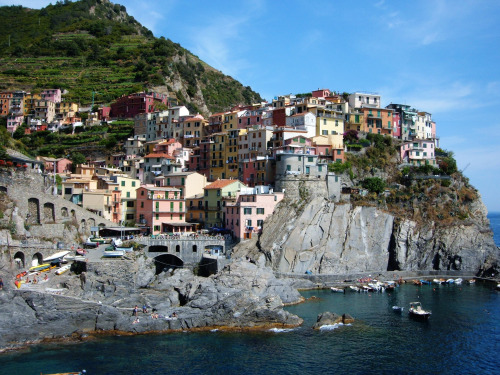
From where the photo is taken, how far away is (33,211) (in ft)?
182

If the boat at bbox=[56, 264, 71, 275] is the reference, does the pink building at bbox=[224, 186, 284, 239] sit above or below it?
above

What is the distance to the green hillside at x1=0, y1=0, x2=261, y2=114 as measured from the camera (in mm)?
118938

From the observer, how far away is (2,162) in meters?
54.7

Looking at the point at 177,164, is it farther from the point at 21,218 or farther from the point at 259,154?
the point at 21,218

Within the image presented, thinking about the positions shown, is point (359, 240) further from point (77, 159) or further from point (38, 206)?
point (77, 159)

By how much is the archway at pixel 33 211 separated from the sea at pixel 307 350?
1938cm

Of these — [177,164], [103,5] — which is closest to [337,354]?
[177,164]

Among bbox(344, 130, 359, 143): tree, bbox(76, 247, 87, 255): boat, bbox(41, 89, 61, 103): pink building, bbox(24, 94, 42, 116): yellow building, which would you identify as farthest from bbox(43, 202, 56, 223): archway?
bbox(41, 89, 61, 103): pink building

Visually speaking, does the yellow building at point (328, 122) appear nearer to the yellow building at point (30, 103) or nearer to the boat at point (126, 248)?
the boat at point (126, 248)

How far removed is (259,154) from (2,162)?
33.8 metres

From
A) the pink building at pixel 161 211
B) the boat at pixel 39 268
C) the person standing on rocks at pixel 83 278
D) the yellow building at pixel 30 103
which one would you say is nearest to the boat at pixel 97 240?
the boat at pixel 39 268

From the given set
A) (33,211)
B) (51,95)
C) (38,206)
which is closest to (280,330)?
(38,206)

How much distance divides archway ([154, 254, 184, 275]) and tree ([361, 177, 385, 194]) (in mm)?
28336

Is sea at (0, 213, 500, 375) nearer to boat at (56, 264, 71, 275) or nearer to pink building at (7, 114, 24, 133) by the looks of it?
boat at (56, 264, 71, 275)
